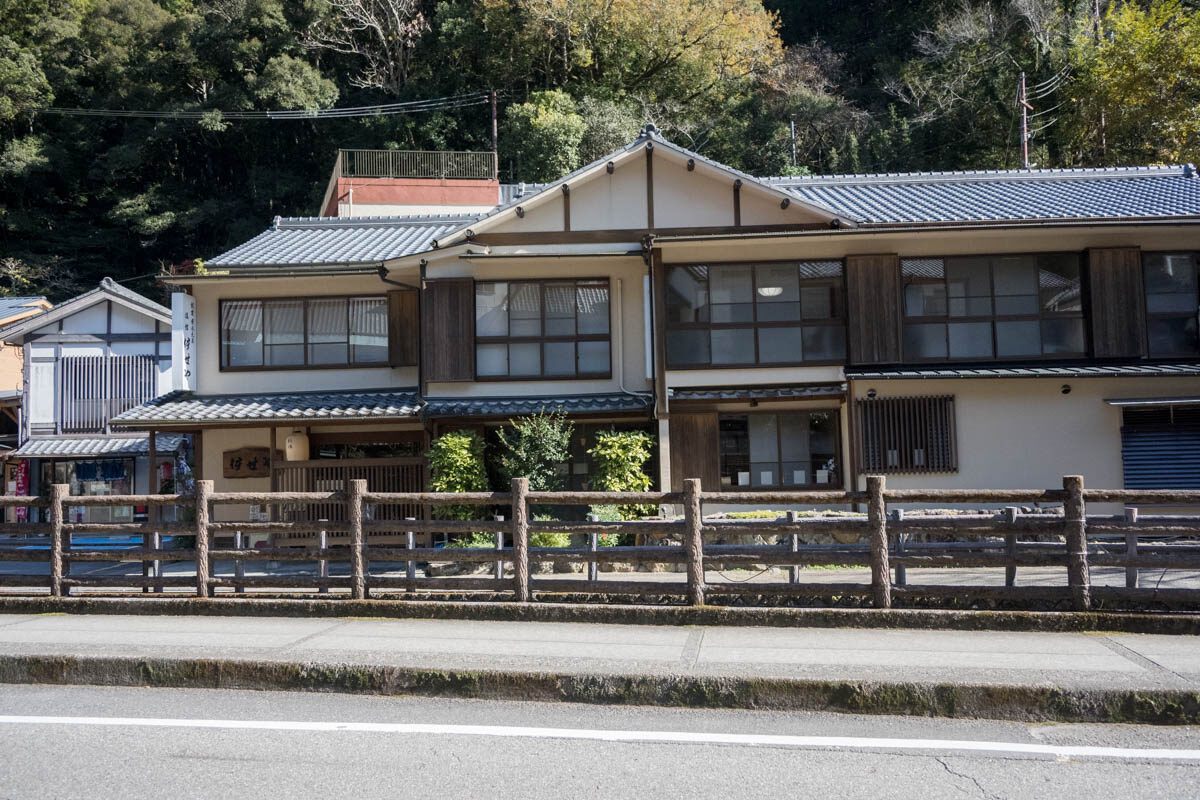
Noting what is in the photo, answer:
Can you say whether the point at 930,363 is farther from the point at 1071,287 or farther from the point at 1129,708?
the point at 1129,708

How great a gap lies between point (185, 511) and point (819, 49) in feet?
113

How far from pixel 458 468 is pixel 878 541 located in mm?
10069

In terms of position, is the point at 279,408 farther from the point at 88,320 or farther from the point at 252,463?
the point at 88,320

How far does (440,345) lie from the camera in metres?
19.3

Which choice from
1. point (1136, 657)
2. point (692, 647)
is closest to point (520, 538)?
point (692, 647)

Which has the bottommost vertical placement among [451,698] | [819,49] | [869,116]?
[451,698]

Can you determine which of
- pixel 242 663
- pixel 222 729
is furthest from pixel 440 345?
pixel 222 729

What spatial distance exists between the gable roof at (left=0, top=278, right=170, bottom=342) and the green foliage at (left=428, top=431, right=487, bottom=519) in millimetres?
15068

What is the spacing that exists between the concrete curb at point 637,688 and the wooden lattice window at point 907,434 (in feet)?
37.0

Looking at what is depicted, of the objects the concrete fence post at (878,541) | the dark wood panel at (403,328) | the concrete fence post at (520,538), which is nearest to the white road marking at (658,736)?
the concrete fence post at (878,541)

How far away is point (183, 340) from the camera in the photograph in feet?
66.9

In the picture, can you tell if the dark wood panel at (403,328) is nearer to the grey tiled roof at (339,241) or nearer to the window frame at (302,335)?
the window frame at (302,335)

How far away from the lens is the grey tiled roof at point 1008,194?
19047 mm

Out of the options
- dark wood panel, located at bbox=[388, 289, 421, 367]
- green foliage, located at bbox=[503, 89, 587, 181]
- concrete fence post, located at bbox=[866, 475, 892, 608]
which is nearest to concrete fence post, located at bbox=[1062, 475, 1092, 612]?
concrete fence post, located at bbox=[866, 475, 892, 608]
